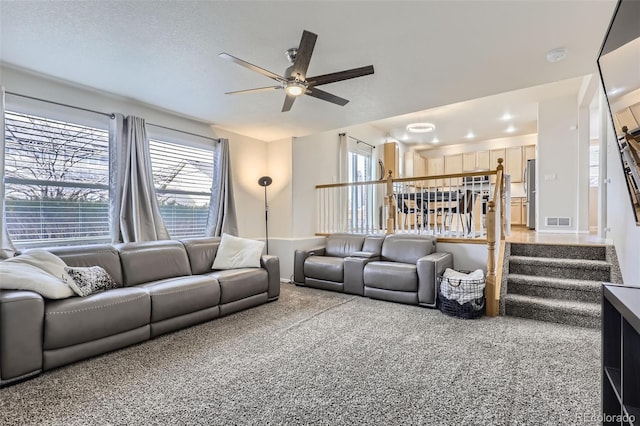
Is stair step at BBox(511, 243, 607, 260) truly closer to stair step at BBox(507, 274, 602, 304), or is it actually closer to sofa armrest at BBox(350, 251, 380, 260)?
stair step at BBox(507, 274, 602, 304)

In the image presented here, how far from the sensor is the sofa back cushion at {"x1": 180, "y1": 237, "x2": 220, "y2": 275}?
12.6 ft

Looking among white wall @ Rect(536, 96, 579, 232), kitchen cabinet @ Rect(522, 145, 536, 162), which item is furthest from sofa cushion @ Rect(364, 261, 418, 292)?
kitchen cabinet @ Rect(522, 145, 536, 162)

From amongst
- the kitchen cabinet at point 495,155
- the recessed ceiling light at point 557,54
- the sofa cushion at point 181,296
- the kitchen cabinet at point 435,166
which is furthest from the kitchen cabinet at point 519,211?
the sofa cushion at point 181,296

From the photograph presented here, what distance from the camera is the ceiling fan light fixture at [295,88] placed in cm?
266

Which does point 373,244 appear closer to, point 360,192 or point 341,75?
point 360,192

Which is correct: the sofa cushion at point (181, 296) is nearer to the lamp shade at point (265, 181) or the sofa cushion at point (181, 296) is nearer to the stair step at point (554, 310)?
the lamp shade at point (265, 181)

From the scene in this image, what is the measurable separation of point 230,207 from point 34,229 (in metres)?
2.33

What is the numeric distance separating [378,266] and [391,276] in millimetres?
236

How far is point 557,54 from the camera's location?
8.71ft

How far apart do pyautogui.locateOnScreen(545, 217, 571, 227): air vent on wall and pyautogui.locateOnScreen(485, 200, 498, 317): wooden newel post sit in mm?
3407

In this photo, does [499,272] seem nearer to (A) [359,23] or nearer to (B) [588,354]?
(B) [588,354]

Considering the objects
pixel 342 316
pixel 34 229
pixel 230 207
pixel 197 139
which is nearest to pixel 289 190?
pixel 230 207

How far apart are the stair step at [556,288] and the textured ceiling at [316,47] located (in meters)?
2.19

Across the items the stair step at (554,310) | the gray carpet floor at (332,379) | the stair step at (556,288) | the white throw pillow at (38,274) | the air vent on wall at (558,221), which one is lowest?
the gray carpet floor at (332,379)
